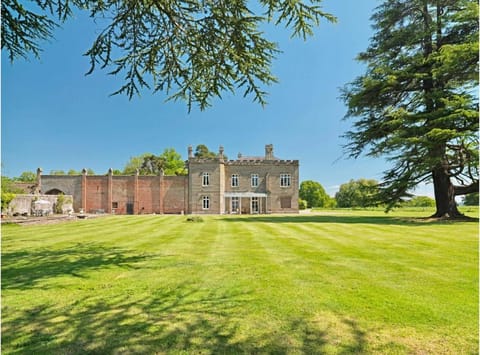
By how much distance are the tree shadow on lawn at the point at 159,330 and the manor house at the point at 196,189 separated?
31.5m

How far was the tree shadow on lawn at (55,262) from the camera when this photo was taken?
16.3ft

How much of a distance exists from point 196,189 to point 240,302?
31797mm

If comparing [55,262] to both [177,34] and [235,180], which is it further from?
[235,180]

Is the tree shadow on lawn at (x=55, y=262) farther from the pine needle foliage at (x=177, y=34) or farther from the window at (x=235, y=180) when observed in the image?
the window at (x=235, y=180)

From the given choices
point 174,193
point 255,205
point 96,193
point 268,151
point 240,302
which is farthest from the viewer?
point 268,151

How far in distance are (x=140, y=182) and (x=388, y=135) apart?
2796cm

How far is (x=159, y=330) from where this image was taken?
306 centimetres

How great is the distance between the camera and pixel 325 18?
242 inches

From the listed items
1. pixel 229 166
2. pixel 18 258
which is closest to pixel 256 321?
pixel 18 258

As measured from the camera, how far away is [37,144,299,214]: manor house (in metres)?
35.2

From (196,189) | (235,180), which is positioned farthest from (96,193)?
(235,180)

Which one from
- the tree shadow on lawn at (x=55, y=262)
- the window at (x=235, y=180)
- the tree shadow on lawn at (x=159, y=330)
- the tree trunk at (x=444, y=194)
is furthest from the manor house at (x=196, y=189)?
the tree shadow on lawn at (x=159, y=330)

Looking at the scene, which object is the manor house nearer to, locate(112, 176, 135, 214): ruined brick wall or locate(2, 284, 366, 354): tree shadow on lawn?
locate(112, 176, 135, 214): ruined brick wall

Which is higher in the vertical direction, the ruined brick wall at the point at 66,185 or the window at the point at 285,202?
the ruined brick wall at the point at 66,185
